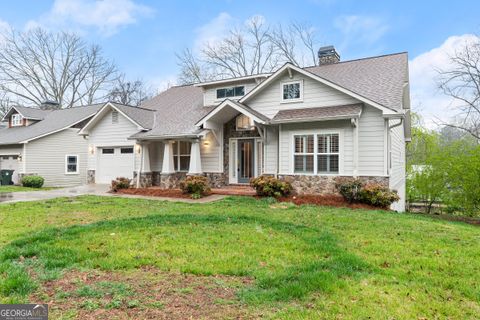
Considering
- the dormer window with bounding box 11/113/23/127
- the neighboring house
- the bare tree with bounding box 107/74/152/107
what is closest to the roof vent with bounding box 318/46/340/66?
the neighboring house

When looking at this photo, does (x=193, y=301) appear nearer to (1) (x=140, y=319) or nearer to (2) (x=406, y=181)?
(1) (x=140, y=319)

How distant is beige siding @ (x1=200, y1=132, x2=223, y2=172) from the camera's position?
1485cm

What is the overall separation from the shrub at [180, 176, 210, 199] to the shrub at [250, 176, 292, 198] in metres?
2.19

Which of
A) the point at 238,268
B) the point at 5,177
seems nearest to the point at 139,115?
the point at 5,177

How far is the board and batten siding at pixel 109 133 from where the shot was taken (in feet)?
54.5

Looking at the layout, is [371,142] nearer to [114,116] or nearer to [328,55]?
[328,55]

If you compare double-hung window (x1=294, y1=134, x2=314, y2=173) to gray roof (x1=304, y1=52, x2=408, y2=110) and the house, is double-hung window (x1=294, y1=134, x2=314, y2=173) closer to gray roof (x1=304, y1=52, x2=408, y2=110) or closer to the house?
the house

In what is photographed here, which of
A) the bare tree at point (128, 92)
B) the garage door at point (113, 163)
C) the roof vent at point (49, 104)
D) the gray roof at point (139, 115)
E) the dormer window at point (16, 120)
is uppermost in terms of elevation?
the bare tree at point (128, 92)

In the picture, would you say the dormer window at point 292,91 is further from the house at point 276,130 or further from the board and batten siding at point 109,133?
the board and batten siding at point 109,133

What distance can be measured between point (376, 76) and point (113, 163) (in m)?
14.1

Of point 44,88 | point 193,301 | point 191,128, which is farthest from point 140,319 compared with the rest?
point 44,88

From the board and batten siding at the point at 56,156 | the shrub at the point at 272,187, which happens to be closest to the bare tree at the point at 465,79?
the shrub at the point at 272,187

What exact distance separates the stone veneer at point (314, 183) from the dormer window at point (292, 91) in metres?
→ 3.32

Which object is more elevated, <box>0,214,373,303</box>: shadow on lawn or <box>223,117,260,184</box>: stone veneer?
<box>223,117,260,184</box>: stone veneer
